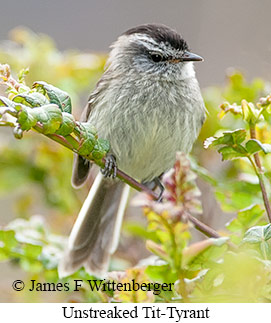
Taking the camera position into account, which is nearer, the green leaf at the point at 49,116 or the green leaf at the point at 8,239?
the green leaf at the point at 49,116

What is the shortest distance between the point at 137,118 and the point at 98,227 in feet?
1.80

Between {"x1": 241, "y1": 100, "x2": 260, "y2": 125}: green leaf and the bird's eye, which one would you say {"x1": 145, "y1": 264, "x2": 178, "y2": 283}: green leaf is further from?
the bird's eye

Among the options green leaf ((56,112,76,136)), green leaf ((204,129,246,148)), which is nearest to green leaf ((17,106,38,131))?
green leaf ((56,112,76,136))

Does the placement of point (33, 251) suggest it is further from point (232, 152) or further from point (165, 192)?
point (165, 192)

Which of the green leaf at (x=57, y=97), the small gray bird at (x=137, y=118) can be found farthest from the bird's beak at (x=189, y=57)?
the green leaf at (x=57, y=97)

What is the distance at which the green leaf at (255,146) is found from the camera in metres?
1.27

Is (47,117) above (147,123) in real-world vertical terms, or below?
below

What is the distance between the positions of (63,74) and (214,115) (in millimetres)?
629

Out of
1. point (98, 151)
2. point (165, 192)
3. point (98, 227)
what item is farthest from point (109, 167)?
point (165, 192)

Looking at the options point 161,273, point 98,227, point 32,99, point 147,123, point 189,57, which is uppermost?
point 189,57

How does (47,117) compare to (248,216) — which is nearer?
(47,117)

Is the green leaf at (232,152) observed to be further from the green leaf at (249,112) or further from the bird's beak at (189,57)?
the bird's beak at (189,57)

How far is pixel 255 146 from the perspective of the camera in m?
1.29
